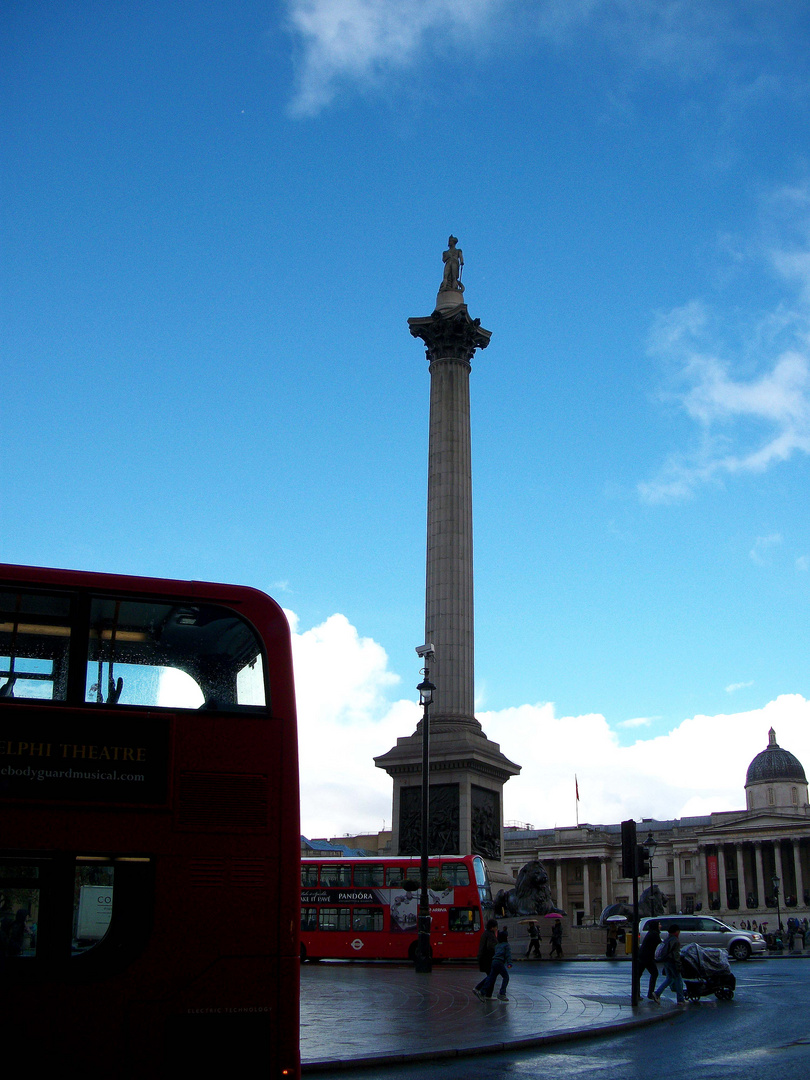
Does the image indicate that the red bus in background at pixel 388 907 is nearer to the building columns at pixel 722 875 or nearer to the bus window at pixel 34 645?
the bus window at pixel 34 645

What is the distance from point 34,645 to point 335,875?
28.4 metres

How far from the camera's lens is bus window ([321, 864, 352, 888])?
1377 inches

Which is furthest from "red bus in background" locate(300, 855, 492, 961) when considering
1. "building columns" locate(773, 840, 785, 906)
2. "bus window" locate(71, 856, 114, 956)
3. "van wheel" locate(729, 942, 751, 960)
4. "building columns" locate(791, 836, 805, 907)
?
"building columns" locate(791, 836, 805, 907)

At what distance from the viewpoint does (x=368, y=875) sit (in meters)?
34.8

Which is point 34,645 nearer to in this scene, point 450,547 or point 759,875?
point 450,547

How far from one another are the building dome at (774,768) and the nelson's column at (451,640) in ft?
286

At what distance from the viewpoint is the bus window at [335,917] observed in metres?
35.1

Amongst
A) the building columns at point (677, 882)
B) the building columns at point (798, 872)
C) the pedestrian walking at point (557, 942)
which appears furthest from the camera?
the building columns at point (677, 882)

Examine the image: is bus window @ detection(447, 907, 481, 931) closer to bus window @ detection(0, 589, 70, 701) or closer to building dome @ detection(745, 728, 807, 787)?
bus window @ detection(0, 589, 70, 701)

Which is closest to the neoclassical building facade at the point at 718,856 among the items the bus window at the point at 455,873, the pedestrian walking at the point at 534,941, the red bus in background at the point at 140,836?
the pedestrian walking at the point at 534,941

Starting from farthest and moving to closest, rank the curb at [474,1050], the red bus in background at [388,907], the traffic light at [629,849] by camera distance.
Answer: the red bus in background at [388,907] → the traffic light at [629,849] → the curb at [474,1050]

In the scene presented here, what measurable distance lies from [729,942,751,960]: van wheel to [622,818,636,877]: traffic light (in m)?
21.7

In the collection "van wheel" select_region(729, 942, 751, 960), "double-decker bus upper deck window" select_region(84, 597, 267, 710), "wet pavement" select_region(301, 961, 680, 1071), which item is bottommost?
"van wheel" select_region(729, 942, 751, 960)

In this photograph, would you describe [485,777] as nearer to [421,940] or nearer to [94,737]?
[421,940]
